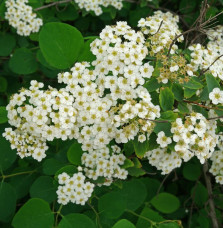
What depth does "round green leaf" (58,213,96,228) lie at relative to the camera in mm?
2064

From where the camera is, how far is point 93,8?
2803mm

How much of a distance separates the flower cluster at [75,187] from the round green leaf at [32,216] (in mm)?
165

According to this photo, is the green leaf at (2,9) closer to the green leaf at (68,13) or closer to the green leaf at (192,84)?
the green leaf at (68,13)

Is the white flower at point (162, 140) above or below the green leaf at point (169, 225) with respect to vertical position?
above

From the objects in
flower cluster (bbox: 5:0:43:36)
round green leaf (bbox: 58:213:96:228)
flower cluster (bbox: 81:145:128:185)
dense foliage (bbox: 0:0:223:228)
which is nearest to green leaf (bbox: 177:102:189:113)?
dense foliage (bbox: 0:0:223:228)

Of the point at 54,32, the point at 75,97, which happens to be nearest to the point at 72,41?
the point at 54,32

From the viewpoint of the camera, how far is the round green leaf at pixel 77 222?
2064 mm

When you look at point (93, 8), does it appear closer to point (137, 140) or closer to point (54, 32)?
point (54, 32)

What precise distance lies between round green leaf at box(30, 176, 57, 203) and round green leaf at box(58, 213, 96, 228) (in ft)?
0.87

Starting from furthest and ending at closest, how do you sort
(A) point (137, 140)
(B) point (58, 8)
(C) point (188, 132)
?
(B) point (58, 8) < (A) point (137, 140) < (C) point (188, 132)

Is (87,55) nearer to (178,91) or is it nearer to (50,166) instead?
(178,91)

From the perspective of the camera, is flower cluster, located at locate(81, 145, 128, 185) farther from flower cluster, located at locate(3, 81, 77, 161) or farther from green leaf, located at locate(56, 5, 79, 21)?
green leaf, located at locate(56, 5, 79, 21)

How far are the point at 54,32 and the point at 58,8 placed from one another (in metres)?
1.18

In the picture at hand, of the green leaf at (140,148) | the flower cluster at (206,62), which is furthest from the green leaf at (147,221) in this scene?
the flower cluster at (206,62)
